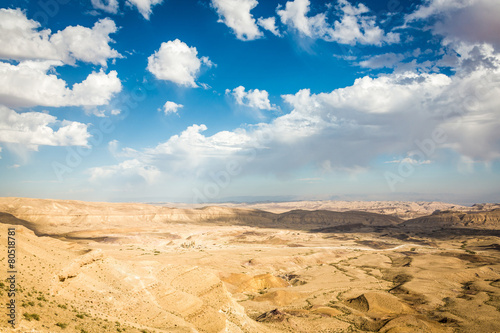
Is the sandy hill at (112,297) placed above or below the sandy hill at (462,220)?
above

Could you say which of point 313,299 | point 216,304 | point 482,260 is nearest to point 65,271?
point 216,304

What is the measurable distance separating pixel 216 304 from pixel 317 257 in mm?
55387

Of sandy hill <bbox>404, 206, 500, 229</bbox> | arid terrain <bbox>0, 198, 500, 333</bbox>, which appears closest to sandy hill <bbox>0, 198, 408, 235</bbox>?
arid terrain <bbox>0, 198, 500, 333</bbox>

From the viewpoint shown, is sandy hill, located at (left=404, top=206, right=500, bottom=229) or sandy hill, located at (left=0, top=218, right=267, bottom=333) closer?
sandy hill, located at (left=0, top=218, right=267, bottom=333)

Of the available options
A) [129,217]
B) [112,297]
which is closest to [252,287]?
[112,297]

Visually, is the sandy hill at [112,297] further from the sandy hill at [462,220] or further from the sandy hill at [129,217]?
the sandy hill at [462,220]

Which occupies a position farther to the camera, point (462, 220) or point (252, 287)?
point (462, 220)

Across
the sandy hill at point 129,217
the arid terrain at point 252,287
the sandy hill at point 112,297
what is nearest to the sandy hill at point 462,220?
the sandy hill at point 129,217

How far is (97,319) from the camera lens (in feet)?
69.7

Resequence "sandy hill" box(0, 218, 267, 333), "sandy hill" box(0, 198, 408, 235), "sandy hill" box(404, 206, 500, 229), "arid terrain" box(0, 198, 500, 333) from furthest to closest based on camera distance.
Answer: "sandy hill" box(404, 206, 500, 229), "sandy hill" box(0, 198, 408, 235), "arid terrain" box(0, 198, 500, 333), "sandy hill" box(0, 218, 267, 333)

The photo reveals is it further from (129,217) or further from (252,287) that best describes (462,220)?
(129,217)

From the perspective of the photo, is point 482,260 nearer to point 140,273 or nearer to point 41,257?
point 140,273

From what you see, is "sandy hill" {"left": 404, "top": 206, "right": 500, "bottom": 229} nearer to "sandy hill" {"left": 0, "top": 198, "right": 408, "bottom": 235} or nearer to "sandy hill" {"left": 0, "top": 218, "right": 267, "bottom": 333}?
"sandy hill" {"left": 0, "top": 198, "right": 408, "bottom": 235}

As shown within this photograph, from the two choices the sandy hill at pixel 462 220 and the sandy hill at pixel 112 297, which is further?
the sandy hill at pixel 462 220
